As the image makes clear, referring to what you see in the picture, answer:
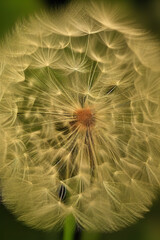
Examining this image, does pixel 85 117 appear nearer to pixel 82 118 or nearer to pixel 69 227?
pixel 82 118

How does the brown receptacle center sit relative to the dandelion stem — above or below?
above

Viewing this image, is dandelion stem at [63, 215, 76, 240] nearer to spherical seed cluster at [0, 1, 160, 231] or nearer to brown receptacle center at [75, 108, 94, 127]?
spherical seed cluster at [0, 1, 160, 231]

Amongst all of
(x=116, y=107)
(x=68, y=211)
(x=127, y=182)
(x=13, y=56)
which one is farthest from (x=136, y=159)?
(x=13, y=56)

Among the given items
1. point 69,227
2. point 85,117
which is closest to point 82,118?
point 85,117

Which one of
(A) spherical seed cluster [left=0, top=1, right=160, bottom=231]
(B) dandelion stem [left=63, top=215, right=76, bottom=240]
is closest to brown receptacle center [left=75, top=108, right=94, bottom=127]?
(A) spherical seed cluster [left=0, top=1, right=160, bottom=231]

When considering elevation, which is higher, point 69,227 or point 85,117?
point 85,117

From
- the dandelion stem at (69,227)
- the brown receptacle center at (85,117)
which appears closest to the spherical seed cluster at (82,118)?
the brown receptacle center at (85,117)

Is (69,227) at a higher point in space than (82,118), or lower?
lower
